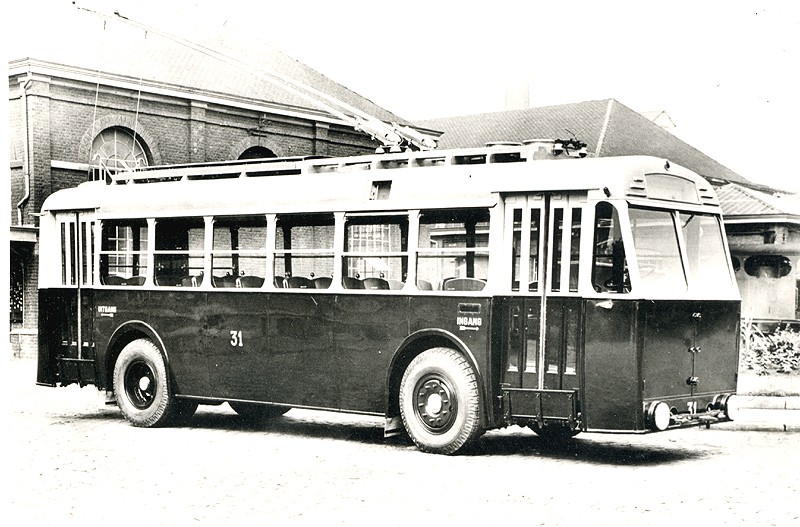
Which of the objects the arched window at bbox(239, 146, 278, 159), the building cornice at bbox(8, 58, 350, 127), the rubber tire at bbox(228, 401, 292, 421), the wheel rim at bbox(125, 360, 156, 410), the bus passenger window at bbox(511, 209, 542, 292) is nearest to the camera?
the bus passenger window at bbox(511, 209, 542, 292)

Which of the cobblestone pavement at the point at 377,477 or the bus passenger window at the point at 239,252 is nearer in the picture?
the cobblestone pavement at the point at 377,477

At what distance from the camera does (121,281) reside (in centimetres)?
1465

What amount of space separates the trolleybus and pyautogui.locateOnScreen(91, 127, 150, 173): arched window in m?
14.2

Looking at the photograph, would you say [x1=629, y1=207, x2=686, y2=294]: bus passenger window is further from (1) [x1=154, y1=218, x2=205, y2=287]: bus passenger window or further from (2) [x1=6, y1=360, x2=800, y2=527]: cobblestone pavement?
(1) [x1=154, y1=218, x2=205, y2=287]: bus passenger window

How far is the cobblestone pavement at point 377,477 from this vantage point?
27.2ft

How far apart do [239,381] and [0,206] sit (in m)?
5.97

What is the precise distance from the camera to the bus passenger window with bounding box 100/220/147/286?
14516 millimetres

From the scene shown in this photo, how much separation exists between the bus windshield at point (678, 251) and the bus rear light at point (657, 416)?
1.09m

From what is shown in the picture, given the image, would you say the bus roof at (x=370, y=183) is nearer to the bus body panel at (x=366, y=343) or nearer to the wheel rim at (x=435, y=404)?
the bus body panel at (x=366, y=343)

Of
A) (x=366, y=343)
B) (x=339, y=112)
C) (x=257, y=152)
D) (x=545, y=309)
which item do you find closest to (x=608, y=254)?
(x=545, y=309)

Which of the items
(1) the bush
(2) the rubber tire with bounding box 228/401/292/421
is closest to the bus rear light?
(2) the rubber tire with bounding box 228/401/292/421

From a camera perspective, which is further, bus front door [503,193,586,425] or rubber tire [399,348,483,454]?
rubber tire [399,348,483,454]

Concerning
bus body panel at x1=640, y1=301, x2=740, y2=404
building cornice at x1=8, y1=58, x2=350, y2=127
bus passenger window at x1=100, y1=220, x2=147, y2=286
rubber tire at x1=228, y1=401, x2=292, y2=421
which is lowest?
rubber tire at x1=228, y1=401, x2=292, y2=421

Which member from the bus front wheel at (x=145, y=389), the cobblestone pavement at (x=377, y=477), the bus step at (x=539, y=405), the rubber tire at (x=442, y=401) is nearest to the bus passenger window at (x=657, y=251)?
the bus step at (x=539, y=405)
